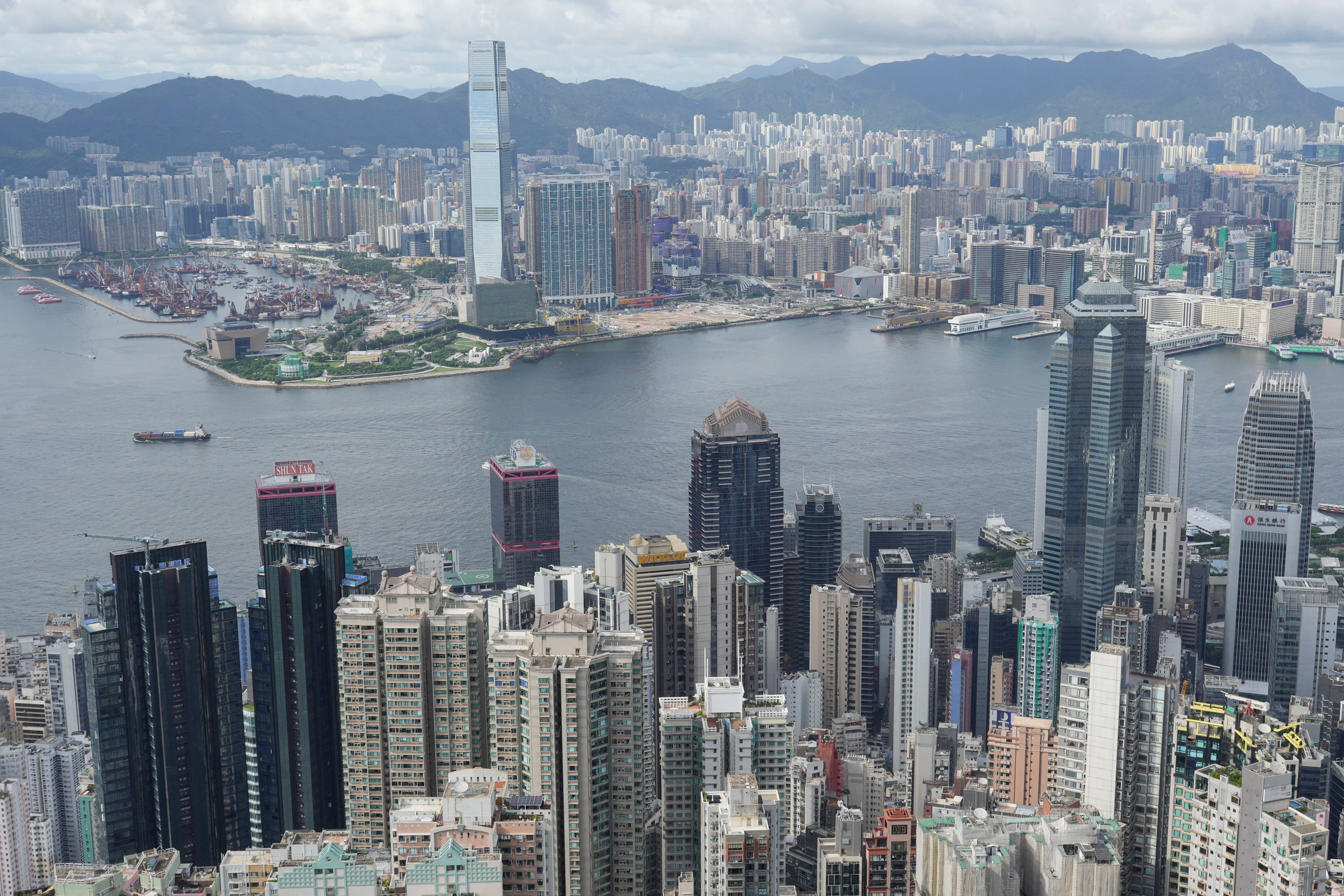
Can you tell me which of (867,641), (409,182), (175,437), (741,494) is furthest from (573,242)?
(867,641)

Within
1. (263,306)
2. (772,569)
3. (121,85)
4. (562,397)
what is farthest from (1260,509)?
(121,85)

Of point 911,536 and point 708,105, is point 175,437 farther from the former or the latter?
point 708,105

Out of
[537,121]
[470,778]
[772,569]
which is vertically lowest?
[772,569]

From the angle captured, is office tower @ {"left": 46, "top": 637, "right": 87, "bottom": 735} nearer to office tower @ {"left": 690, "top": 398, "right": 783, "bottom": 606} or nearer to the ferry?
office tower @ {"left": 690, "top": 398, "right": 783, "bottom": 606}

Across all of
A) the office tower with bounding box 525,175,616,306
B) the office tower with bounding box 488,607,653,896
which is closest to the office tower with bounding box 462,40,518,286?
the office tower with bounding box 525,175,616,306

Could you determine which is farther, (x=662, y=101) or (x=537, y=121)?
(x=662, y=101)

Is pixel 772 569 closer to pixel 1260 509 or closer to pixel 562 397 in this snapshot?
pixel 1260 509
